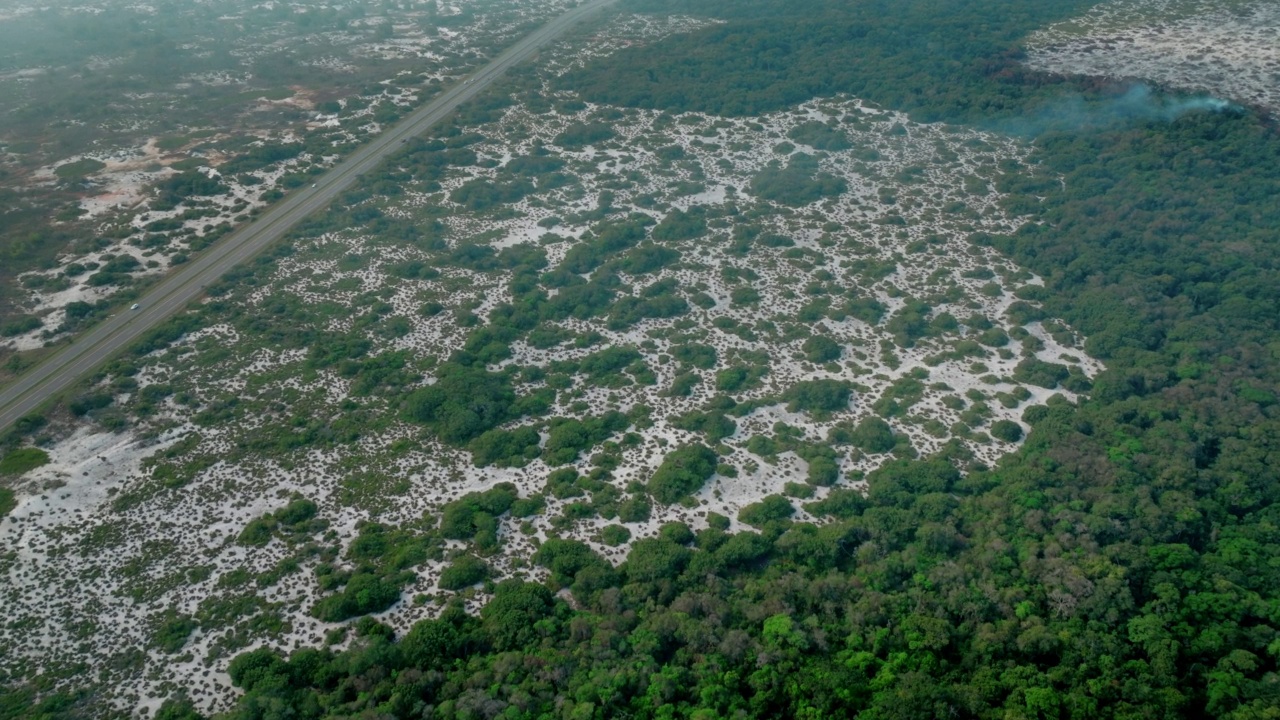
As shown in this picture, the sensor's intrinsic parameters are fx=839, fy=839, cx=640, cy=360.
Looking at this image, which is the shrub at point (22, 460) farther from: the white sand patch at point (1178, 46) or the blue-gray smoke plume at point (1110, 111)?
the white sand patch at point (1178, 46)

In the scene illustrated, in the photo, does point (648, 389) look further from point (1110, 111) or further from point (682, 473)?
point (1110, 111)

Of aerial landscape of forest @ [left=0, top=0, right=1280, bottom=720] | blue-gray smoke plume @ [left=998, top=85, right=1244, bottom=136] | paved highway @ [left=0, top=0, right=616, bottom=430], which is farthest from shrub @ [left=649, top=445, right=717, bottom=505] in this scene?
blue-gray smoke plume @ [left=998, top=85, right=1244, bottom=136]

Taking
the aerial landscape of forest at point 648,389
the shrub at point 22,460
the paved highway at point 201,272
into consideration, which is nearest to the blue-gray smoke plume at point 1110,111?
the aerial landscape of forest at point 648,389

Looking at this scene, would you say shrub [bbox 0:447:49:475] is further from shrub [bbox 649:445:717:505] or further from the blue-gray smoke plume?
the blue-gray smoke plume

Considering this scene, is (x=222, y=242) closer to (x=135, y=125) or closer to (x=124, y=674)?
(x=135, y=125)

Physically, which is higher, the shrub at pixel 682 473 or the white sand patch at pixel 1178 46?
the white sand patch at pixel 1178 46
